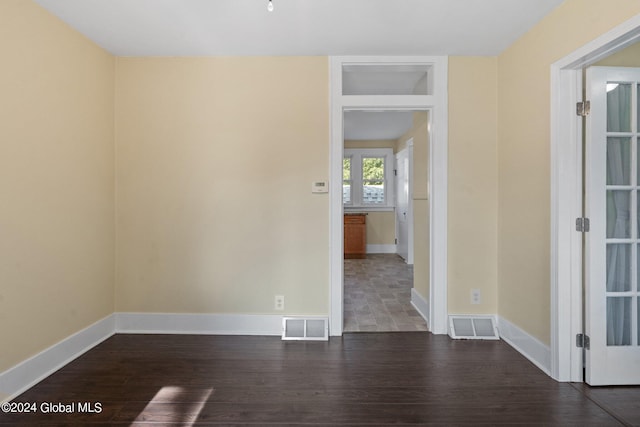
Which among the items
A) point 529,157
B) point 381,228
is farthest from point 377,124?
point 529,157

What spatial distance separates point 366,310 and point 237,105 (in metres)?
2.46

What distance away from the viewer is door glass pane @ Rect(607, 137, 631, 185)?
209 centimetres

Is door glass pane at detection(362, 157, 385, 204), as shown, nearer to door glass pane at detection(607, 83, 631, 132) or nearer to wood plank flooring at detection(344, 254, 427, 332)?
wood plank flooring at detection(344, 254, 427, 332)

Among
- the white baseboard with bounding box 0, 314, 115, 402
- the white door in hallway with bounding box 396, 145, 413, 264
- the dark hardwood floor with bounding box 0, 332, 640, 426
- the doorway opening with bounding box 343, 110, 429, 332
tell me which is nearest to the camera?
the dark hardwood floor with bounding box 0, 332, 640, 426

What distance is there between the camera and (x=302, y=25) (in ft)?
7.93

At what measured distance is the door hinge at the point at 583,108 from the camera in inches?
82.3

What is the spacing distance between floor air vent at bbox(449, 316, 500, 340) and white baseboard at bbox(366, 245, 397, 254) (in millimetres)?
4598

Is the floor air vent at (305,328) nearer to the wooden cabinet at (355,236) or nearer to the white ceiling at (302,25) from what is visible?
the white ceiling at (302,25)

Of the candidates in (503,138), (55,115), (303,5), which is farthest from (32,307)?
(503,138)

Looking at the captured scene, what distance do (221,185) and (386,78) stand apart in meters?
2.02

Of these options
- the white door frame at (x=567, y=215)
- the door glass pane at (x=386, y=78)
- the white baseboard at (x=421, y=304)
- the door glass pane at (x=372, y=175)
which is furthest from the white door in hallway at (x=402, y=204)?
the white door frame at (x=567, y=215)

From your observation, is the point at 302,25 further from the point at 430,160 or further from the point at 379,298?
the point at 379,298

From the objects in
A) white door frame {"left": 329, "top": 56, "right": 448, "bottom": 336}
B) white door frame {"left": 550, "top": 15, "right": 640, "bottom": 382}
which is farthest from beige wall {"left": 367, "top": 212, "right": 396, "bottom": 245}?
white door frame {"left": 550, "top": 15, "right": 640, "bottom": 382}

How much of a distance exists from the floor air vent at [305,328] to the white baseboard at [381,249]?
4.74m
